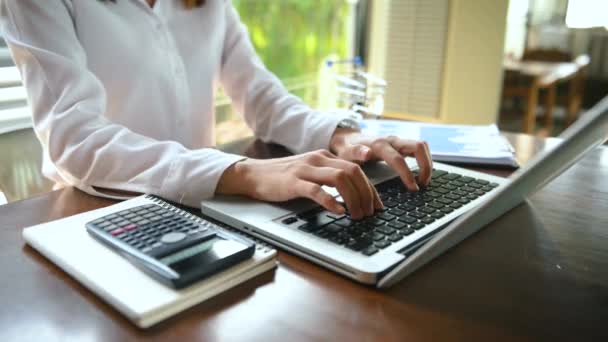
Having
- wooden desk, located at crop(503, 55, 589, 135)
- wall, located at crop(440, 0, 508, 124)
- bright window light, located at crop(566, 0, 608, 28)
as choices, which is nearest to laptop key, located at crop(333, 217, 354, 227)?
wall, located at crop(440, 0, 508, 124)

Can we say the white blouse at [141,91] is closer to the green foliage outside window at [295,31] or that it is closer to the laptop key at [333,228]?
the laptop key at [333,228]

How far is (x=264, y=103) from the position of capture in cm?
109

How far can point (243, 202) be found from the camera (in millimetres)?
641

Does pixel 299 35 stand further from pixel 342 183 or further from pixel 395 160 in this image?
→ pixel 342 183

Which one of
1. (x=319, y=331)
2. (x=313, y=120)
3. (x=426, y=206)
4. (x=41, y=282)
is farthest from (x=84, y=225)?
(x=313, y=120)

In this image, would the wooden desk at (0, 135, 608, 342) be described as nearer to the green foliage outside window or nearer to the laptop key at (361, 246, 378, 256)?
the laptop key at (361, 246, 378, 256)

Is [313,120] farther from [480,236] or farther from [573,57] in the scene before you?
[573,57]

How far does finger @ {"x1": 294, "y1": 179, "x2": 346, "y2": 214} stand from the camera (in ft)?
1.89

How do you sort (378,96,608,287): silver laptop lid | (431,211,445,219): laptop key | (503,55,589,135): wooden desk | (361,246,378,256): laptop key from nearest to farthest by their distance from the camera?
1. (378,96,608,287): silver laptop lid
2. (361,246,378,256): laptop key
3. (431,211,445,219): laptop key
4. (503,55,589,135): wooden desk

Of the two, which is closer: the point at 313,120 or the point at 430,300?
the point at 430,300

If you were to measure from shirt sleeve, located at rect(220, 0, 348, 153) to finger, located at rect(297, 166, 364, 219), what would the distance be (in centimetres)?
31

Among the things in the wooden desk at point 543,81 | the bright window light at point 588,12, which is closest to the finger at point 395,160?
the bright window light at point 588,12

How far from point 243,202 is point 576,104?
4799mm

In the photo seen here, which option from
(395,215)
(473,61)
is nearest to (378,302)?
(395,215)
